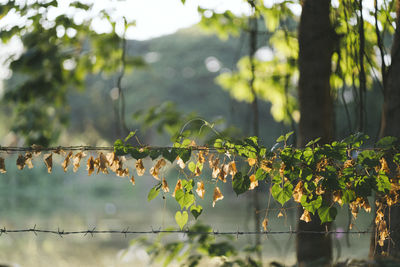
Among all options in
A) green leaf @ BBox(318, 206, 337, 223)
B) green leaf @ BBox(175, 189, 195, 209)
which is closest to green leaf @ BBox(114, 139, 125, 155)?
green leaf @ BBox(175, 189, 195, 209)

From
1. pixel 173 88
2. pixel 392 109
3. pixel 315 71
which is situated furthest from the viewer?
pixel 173 88

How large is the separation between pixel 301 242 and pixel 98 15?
8.54 feet

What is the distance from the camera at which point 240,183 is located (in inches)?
62.4

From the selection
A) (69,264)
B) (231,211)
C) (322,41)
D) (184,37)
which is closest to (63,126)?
(322,41)

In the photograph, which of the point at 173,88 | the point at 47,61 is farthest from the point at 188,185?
the point at 173,88

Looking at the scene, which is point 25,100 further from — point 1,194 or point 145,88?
point 145,88

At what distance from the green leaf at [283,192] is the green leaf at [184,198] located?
0.99 ft

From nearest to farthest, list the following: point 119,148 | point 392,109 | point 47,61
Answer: point 119,148
point 392,109
point 47,61

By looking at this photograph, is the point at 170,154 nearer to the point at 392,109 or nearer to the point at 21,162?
the point at 21,162

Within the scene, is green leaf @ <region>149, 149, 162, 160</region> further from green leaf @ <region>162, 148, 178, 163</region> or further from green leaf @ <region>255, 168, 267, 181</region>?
green leaf @ <region>255, 168, 267, 181</region>

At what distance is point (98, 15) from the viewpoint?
152 inches

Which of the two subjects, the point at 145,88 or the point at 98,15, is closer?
the point at 98,15

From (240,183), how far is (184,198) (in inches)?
8.7

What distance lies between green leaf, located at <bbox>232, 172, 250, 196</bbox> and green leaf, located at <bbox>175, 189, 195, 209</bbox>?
175 millimetres
